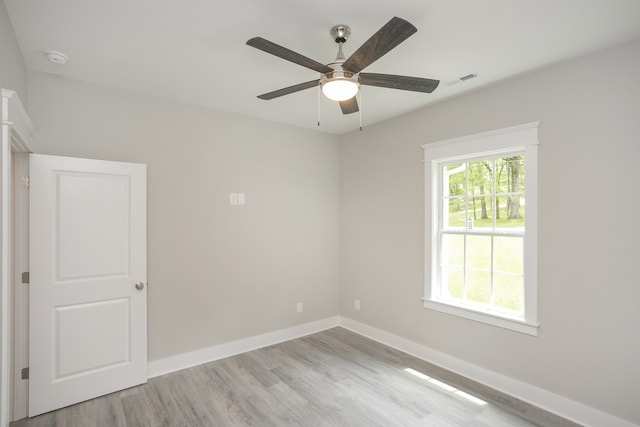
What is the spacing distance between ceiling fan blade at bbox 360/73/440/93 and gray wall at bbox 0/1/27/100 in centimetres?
207

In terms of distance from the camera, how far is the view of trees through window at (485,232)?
2850 millimetres

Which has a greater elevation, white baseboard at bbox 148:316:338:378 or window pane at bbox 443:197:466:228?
window pane at bbox 443:197:466:228

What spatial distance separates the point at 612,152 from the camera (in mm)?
2256

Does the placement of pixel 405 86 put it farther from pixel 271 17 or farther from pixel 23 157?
pixel 23 157

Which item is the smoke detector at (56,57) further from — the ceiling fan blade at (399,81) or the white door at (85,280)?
the ceiling fan blade at (399,81)

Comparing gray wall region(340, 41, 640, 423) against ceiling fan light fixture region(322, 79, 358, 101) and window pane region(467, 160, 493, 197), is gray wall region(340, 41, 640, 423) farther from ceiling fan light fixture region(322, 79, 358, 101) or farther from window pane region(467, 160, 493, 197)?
ceiling fan light fixture region(322, 79, 358, 101)

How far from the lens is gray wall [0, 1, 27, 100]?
1785 mm

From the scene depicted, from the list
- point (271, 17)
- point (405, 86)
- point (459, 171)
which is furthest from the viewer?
point (459, 171)

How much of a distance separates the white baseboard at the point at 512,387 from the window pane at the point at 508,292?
0.62 m

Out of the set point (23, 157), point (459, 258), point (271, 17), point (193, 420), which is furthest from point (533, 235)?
point (23, 157)

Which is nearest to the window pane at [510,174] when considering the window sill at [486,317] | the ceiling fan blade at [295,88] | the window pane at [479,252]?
the window pane at [479,252]

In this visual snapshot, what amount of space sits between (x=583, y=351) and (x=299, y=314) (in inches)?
114

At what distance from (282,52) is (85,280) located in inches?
98.8

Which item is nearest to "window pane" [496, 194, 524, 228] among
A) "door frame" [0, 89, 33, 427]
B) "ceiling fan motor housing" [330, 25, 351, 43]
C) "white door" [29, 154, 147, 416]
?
"ceiling fan motor housing" [330, 25, 351, 43]
